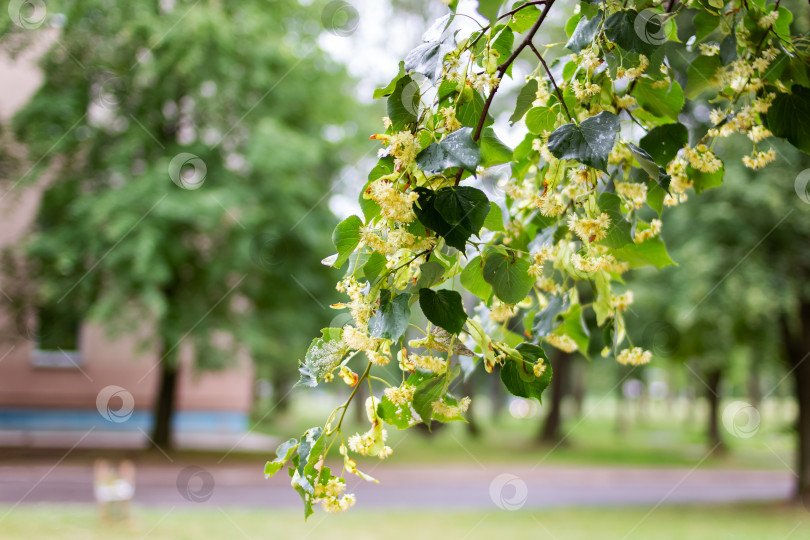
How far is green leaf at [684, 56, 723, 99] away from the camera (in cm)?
127

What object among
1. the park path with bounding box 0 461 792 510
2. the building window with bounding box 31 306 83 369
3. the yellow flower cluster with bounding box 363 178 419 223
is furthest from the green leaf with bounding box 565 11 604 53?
the building window with bounding box 31 306 83 369

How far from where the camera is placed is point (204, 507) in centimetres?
890

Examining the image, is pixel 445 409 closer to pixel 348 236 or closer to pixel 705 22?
pixel 348 236

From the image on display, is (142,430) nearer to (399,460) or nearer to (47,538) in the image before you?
(399,460)

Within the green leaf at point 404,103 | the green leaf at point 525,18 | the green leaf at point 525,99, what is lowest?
the green leaf at point 525,99

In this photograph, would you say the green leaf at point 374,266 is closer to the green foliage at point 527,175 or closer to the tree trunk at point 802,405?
Result: the green foliage at point 527,175

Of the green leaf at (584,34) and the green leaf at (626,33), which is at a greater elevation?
the green leaf at (584,34)

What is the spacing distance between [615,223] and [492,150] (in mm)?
244

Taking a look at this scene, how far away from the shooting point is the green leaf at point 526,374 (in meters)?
0.95

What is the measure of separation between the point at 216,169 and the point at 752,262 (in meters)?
8.19

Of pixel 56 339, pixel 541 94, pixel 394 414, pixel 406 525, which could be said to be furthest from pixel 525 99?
pixel 56 339

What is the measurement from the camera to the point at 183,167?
10.1m

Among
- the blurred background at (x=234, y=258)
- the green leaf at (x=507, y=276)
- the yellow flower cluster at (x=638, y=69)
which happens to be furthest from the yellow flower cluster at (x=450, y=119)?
the blurred background at (x=234, y=258)

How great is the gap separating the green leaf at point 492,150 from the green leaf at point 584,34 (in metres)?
0.22
